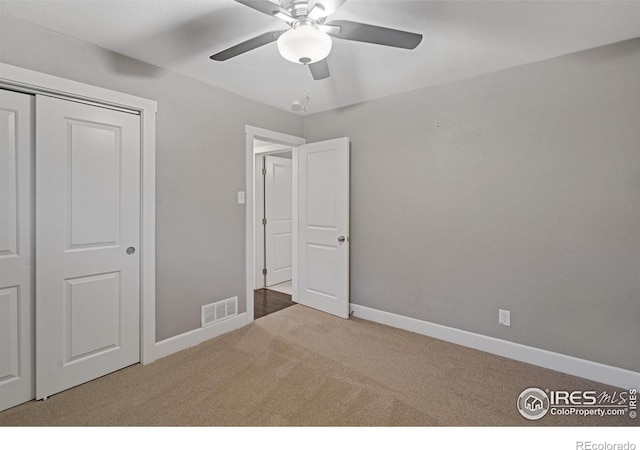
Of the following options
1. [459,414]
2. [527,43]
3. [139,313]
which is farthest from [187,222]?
[527,43]

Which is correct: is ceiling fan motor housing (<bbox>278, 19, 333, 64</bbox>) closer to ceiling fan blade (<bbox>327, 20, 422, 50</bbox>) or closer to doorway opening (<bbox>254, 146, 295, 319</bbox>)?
ceiling fan blade (<bbox>327, 20, 422, 50</bbox>)

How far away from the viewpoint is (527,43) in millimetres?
2125

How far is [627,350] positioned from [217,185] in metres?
3.40

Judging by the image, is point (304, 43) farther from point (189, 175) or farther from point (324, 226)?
point (324, 226)

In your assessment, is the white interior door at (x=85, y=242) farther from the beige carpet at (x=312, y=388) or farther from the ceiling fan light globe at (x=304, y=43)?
the ceiling fan light globe at (x=304, y=43)

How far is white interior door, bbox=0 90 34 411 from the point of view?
1.85 metres

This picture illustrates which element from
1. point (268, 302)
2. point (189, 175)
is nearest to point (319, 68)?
point (189, 175)

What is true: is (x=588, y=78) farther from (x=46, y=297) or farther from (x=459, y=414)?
(x=46, y=297)

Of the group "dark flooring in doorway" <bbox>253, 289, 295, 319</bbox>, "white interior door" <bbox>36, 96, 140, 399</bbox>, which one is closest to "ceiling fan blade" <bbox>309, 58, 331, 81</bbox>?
"white interior door" <bbox>36, 96, 140, 399</bbox>

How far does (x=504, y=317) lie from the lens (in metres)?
2.60

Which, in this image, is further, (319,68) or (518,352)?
(518,352)

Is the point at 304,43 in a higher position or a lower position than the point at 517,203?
higher

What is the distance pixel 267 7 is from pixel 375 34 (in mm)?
552
